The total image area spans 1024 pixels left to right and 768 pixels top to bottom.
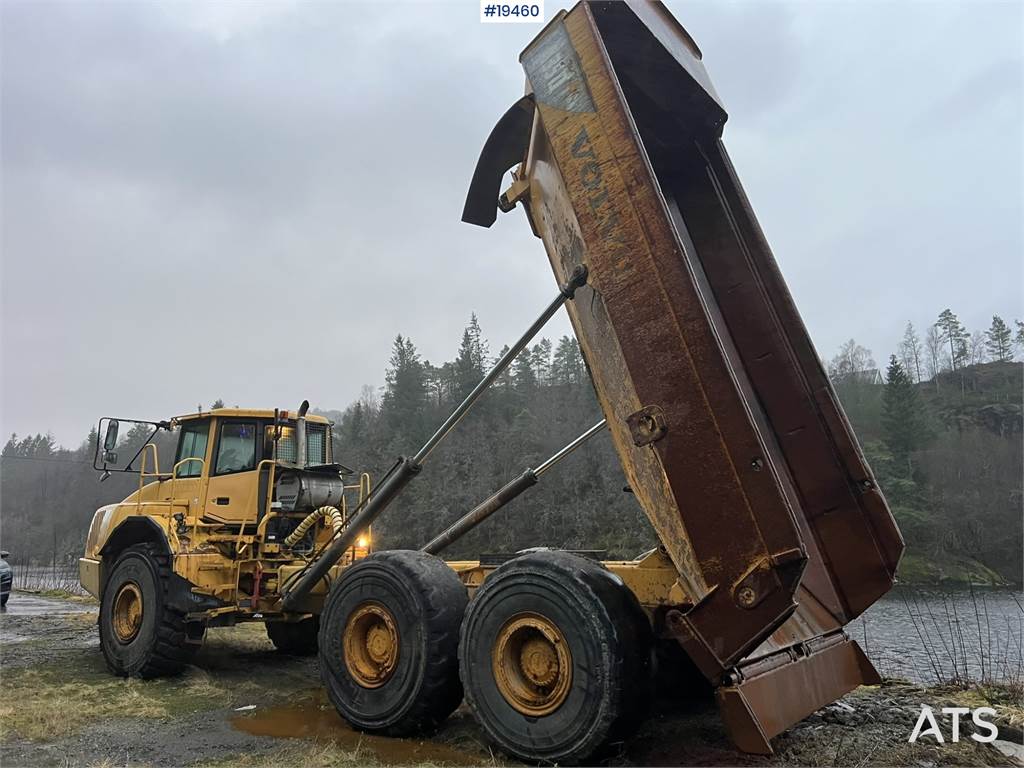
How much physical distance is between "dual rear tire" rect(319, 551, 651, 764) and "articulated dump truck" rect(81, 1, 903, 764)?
0.01 m

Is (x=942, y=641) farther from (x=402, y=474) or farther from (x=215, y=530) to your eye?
(x=215, y=530)

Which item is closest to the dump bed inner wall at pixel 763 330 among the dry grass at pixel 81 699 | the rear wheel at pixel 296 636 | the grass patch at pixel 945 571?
the dry grass at pixel 81 699

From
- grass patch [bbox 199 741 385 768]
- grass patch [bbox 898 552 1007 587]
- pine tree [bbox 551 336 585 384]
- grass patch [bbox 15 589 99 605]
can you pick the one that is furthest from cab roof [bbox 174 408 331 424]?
pine tree [bbox 551 336 585 384]

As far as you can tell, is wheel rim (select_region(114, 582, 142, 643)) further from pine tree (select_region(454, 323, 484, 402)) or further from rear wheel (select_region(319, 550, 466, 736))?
pine tree (select_region(454, 323, 484, 402))

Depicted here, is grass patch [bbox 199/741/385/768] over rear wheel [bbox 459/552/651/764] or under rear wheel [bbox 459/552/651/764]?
under

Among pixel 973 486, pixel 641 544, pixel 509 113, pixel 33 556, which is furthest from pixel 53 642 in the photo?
pixel 33 556

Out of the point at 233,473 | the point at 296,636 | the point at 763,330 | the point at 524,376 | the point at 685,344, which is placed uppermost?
the point at 524,376

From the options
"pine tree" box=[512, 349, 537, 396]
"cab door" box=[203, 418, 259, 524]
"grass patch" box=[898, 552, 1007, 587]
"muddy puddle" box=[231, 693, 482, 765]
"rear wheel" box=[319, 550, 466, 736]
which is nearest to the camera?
"muddy puddle" box=[231, 693, 482, 765]

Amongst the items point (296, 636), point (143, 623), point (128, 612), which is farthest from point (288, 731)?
point (296, 636)

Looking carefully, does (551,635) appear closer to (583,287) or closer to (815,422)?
(583,287)

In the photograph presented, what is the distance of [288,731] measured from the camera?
444 cm

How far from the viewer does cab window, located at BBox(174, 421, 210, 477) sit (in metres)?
7.41

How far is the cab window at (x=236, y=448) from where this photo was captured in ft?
23.7

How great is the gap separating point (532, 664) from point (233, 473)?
4735 mm
